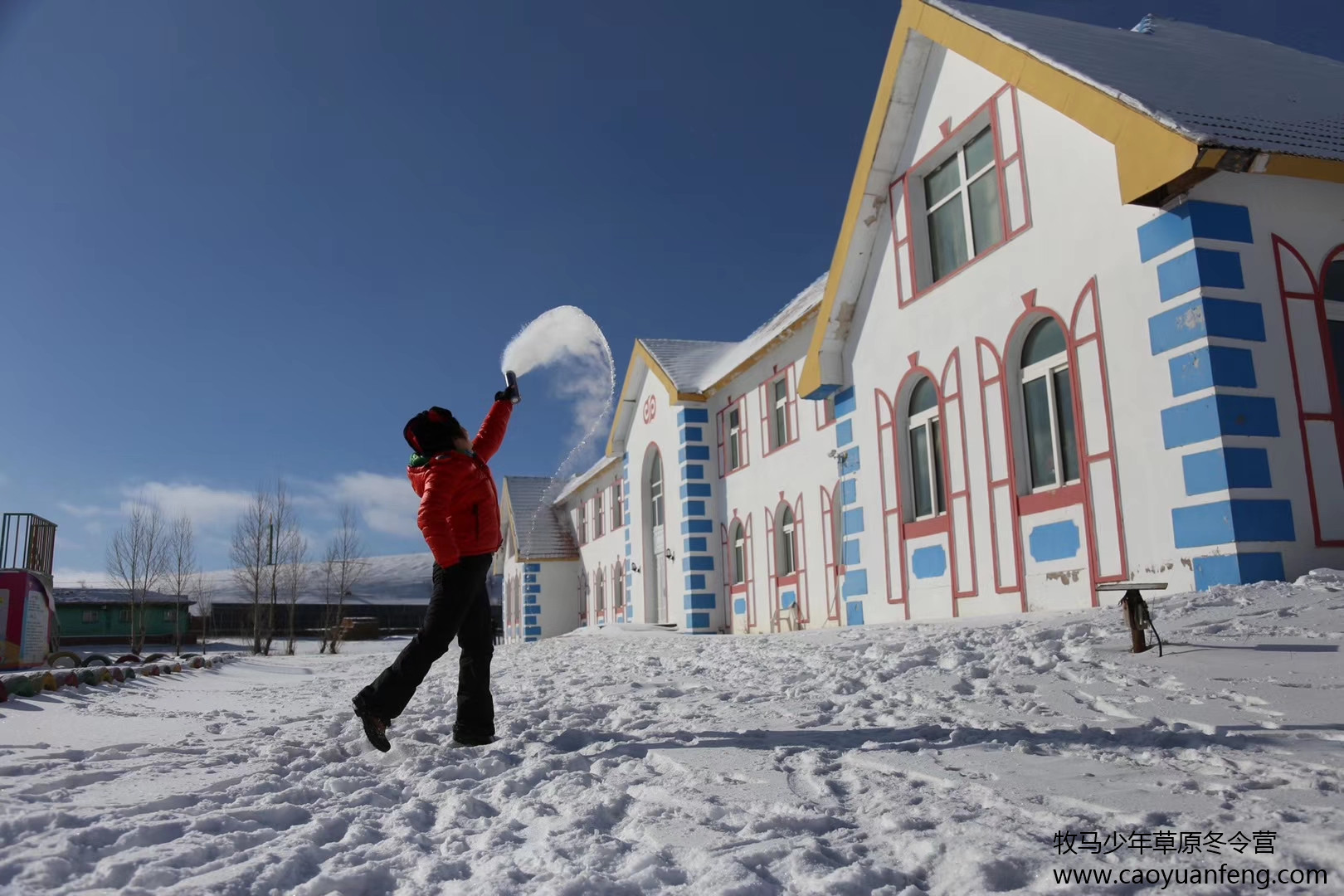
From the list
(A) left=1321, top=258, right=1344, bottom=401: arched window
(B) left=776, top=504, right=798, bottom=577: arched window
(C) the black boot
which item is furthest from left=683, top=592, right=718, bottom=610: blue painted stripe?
(C) the black boot

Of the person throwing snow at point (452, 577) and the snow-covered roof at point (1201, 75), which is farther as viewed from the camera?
the snow-covered roof at point (1201, 75)

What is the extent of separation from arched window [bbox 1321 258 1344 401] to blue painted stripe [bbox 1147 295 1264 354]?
2.88 feet

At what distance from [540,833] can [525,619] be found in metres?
32.3

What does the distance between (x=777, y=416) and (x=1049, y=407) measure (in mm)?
9524

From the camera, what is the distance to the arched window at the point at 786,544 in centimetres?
1792

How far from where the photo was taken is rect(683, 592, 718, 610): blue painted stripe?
2062 centimetres

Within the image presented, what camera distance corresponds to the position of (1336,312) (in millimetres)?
7965

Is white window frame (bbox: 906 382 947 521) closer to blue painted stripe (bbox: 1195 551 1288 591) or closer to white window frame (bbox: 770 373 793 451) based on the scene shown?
blue painted stripe (bbox: 1195 551 1288 591)

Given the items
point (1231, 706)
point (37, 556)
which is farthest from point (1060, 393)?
point (37, 556)

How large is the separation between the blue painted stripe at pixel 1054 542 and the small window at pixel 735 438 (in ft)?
36.1

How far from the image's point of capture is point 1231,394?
722cm

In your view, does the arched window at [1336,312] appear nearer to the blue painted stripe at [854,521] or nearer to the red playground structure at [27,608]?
the blue painted stripe at [854,521]

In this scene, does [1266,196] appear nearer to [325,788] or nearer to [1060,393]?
[1060,393]

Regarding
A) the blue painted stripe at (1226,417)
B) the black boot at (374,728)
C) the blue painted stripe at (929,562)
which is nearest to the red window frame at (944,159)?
the blue painted stripe at (1226,417)
